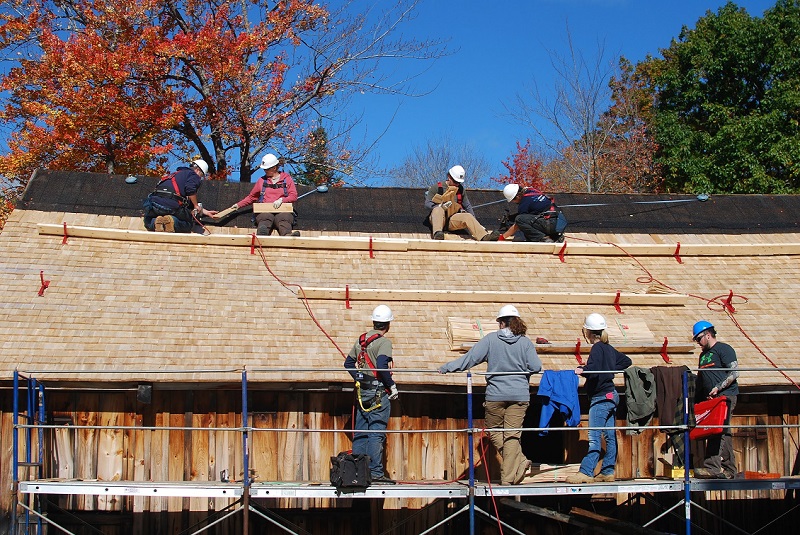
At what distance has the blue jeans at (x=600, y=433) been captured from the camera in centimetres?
994

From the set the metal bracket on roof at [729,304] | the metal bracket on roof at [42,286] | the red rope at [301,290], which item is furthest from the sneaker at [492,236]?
the metal bracket on roof at [42,286]

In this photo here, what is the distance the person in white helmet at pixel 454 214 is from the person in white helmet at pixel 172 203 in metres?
3.66

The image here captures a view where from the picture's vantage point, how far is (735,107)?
27891 mm

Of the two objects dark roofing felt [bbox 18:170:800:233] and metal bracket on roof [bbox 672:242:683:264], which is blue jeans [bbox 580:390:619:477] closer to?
metal bracket on roof [bbox 672:242:683:264]

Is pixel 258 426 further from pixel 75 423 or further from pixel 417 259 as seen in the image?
pixel 417 259

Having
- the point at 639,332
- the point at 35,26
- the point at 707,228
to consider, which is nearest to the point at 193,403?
the point at 639,332

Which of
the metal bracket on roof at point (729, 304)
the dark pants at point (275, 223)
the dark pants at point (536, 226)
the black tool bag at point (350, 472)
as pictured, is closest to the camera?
the black tool bag at point (350, 472)

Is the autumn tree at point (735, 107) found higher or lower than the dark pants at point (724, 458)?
higher

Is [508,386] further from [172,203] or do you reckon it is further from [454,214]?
[172,203]

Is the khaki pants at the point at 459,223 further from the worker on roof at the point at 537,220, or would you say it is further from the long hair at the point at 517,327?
the long hair at the point at 517,327

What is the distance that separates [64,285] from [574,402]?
21.6 ft

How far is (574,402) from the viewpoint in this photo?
10008 millimetres

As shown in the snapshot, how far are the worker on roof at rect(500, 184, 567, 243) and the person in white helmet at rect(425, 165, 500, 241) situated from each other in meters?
0.41

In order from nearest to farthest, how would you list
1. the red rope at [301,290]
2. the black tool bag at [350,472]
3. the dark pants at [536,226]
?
the black tool bag at [350,472] < the red rope at [301,290] < the dark pants at [536,226]
